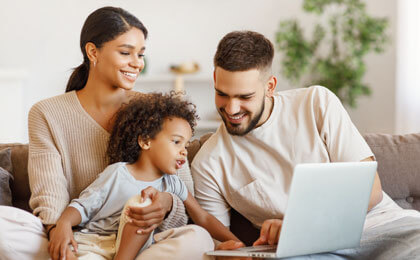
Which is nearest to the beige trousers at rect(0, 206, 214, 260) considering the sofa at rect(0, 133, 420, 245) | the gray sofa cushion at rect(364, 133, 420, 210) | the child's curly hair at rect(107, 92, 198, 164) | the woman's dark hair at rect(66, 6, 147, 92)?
the child's curly hair at rect(107, 92, 198, 164)

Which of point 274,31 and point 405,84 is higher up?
point 274,31

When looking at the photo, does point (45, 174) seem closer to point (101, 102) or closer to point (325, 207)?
point (101, 102)

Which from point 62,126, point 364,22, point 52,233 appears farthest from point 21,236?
point 364,22

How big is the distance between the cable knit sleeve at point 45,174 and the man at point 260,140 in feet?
1.55

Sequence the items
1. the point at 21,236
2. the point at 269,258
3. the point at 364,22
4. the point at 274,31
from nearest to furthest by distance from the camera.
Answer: the point at 269,258, the point at 21,236, the point at 364,22, the point at 274,31

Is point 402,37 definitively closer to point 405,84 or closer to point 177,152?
point 405,84

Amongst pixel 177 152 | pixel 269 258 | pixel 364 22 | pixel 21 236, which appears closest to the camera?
pixel 269 258

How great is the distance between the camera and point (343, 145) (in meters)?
1.85

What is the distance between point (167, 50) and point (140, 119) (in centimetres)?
328

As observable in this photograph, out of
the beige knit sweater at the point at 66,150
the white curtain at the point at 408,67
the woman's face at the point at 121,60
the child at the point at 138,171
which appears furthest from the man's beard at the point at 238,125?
the white curtain at the point at 408,67

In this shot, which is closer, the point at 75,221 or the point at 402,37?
the point at 75,221

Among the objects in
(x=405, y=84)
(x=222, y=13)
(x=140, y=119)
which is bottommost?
(x=405, y=84)

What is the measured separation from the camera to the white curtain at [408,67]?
4469 millimetres

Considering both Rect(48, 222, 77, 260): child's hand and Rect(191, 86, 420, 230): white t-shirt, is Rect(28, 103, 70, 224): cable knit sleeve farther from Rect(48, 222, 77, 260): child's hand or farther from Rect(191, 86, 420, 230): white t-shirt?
Rect(191, 86, 420, 230): white t-shirt
